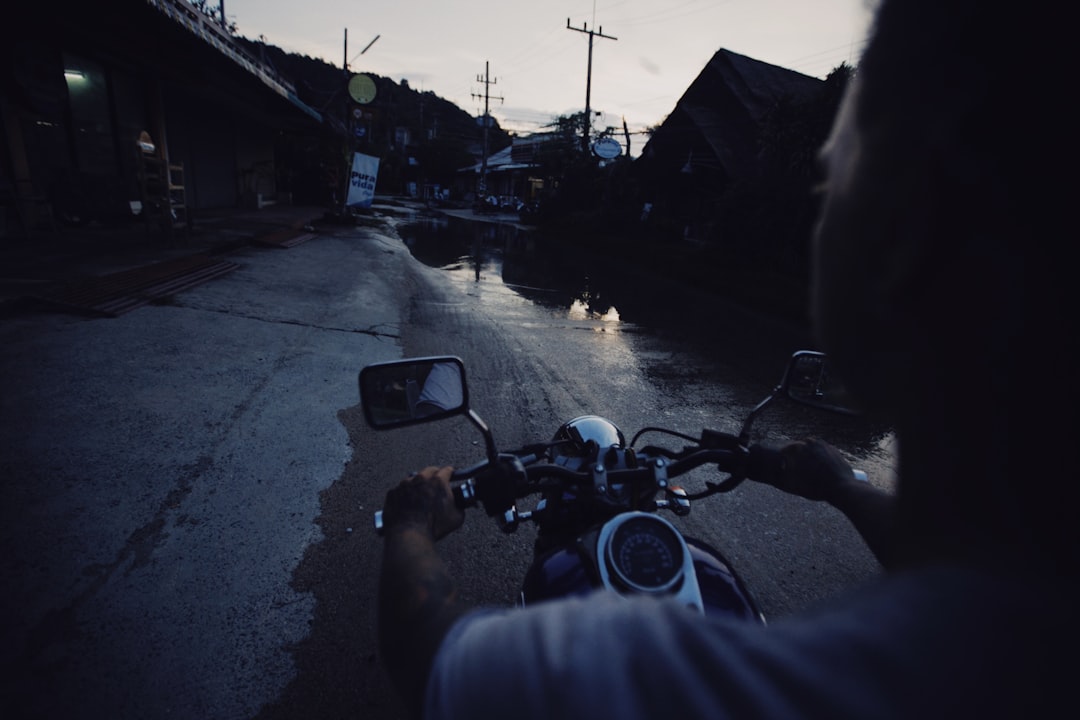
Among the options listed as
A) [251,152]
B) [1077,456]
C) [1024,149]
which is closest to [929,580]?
[1077,456]

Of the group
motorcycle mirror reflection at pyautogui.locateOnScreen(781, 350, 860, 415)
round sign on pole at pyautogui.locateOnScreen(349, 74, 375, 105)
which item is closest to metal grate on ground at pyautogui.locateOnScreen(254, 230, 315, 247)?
round sign on pole at pyautogui.locateOnScreen(349, 74, 375, 105)

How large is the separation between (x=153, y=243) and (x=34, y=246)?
163 centimetres

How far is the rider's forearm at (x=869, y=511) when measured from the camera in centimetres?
144

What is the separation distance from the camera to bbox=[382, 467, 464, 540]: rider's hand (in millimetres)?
1327

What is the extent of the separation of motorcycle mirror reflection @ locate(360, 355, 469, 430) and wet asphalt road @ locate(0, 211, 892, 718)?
3.57 ft

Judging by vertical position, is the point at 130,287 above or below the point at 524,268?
above

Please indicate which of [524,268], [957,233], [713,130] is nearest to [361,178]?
[524,268]

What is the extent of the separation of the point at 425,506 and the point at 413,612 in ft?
1.16

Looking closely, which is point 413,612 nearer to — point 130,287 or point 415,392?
point 415,392

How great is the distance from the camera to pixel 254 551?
257cm

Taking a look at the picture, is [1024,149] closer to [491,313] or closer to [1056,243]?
[1056,243]

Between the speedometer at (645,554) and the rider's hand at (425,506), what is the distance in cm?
41

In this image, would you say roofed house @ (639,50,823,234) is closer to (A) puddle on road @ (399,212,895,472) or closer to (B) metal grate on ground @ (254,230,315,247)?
(A) puddle on road @ (399,212,895,472)

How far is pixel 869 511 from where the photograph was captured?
1.47 meters
